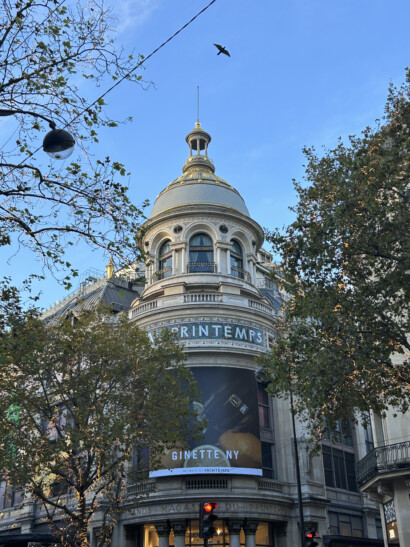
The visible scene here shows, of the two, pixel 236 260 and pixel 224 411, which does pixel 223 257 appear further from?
pixel 224 411

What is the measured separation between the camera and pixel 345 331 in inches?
673

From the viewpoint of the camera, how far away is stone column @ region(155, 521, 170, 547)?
95.0 ft

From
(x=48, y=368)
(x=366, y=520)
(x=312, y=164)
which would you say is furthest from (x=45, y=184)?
(x=366, y=520)

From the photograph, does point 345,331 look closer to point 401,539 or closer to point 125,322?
point 401,539

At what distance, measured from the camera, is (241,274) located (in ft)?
127

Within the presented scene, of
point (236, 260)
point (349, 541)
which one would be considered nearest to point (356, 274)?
point (236, 260)

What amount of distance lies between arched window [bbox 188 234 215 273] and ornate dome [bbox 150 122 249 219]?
2.42 m

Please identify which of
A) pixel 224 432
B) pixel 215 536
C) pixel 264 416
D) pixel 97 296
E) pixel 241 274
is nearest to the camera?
pixel 215 536

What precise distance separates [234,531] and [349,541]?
Answer: 31.5 ft

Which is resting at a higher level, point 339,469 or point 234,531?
point 339,469

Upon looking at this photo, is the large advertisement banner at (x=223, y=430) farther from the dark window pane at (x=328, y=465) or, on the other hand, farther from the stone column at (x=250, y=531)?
the dark window pane at (x=328, y=465)

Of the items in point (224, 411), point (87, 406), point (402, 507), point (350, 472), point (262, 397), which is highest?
point (262, 397)

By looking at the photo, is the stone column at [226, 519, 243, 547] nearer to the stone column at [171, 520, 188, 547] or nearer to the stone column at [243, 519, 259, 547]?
the stone column at [243, 519, 259, 547]

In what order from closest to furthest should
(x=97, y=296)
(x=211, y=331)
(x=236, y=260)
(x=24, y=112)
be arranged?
(x=24, y=112)
(x=211, y=331)
(x=236, y=260)
(x=97, y=296)
